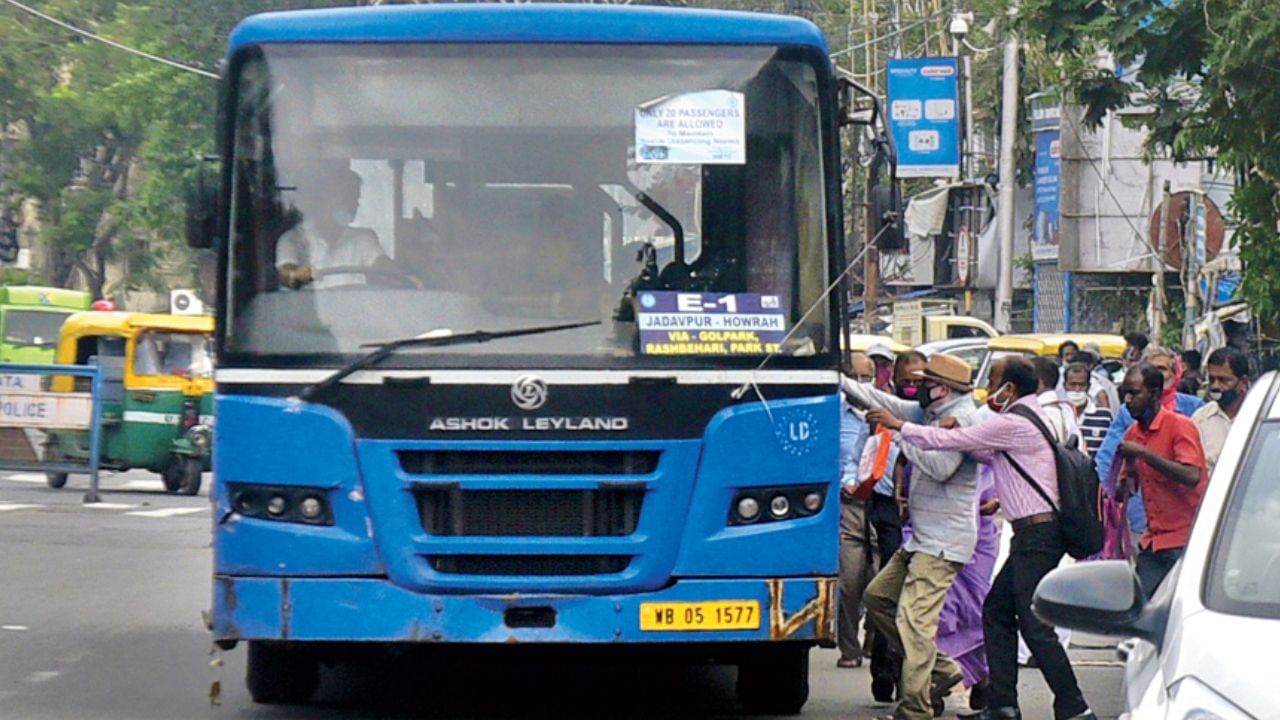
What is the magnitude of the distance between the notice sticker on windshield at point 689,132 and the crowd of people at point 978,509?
1185 mm

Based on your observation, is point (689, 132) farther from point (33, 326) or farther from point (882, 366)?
point (33, 326)

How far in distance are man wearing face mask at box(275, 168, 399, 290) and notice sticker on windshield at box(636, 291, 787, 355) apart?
100 centimetres

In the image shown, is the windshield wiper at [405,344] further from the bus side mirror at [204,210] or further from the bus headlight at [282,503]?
the bus side mirror at [204,210]

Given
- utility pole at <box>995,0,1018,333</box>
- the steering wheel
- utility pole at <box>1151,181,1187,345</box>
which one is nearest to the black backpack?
the steering wheel

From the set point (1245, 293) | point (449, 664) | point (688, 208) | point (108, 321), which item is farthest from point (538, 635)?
point (108, 321)

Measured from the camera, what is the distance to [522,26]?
8531 millimetres

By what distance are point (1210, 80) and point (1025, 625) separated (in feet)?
17.0

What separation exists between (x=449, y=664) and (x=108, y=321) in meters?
13.8

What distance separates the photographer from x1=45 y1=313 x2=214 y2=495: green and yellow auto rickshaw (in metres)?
23.4

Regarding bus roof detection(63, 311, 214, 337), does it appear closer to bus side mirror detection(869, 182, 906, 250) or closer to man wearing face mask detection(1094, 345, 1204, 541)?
man wearing face mask detection(1094, 345, 1204, 541)

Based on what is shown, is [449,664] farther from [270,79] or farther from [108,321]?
[108,321]

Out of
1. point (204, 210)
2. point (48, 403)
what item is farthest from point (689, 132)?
point (48, 403)

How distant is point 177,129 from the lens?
161ft

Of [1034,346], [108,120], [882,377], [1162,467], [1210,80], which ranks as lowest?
[1162,467]
